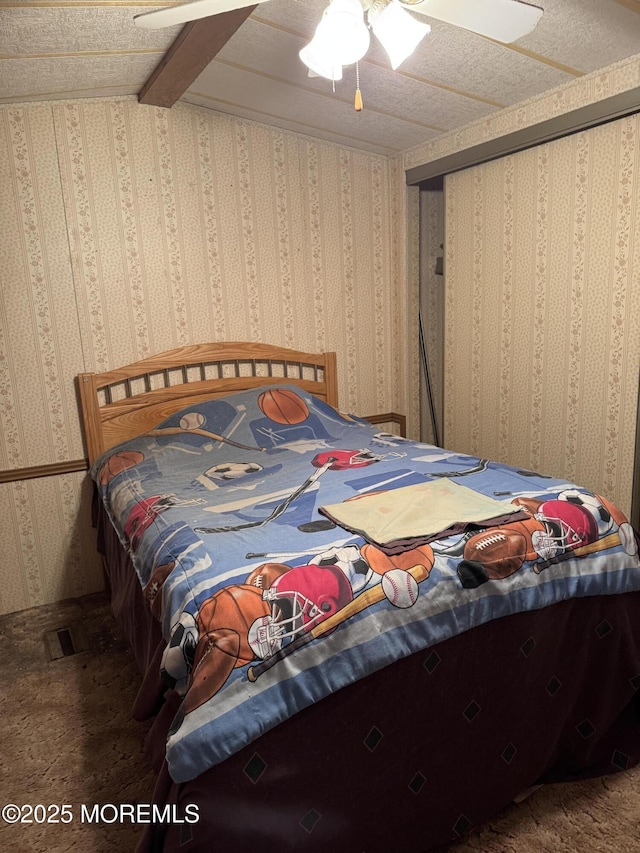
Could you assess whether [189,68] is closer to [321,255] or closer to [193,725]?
[321,255]

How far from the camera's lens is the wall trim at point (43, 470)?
2734mm

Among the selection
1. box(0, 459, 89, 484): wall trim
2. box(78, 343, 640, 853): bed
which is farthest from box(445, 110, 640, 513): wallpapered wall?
box(0, 459, 89, 484): wall trim

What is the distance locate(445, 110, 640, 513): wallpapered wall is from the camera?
2.40 m

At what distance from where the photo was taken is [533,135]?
2.62m

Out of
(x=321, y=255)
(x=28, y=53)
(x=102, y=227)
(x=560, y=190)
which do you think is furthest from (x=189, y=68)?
(x=560, y=190)

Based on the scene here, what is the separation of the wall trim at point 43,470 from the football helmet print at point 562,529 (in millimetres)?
2198

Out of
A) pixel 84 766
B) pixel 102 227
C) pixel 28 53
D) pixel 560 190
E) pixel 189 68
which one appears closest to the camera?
pixel 84 766

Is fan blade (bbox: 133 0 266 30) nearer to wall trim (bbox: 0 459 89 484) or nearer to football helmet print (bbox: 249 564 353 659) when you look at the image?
football helmet print (bbox: 249 564 353 659)

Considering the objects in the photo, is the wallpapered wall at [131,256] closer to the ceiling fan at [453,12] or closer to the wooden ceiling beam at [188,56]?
the wooden ceiling beam at [188,56]

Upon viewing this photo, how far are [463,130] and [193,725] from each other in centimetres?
300

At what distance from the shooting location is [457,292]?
3.28 meters

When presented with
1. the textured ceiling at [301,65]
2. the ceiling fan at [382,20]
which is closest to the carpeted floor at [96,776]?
the ceiling fan at [382,20]

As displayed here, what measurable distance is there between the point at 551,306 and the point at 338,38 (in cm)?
164

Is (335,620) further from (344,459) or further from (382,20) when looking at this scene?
(382,20)
